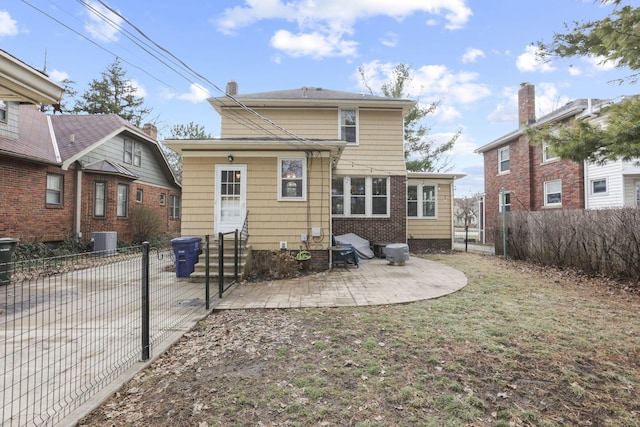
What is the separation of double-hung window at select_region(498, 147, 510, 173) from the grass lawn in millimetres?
14905

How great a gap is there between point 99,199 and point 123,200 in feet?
4.25

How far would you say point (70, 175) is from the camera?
12.7m

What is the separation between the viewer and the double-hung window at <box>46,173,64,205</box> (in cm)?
1188

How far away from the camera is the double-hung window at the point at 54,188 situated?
1188 centimetres

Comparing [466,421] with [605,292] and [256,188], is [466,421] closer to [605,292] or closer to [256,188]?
[605,292]

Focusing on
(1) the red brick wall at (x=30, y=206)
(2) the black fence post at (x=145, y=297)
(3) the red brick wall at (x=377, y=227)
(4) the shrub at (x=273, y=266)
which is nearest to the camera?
(2) the black fence post at (x=145, y=297)

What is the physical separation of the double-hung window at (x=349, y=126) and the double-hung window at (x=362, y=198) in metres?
1.70

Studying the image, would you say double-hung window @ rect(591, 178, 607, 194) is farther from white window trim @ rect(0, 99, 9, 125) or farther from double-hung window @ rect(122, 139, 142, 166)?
white window trim @ rect(0, 99, 9, 125)

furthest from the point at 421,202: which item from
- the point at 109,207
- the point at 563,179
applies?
the point at 109,207

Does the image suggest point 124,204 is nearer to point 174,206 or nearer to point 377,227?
point 174,206

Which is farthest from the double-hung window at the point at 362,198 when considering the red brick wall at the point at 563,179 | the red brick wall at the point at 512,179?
the red brick wall at the point at 563,179

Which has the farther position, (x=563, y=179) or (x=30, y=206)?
(x=563, y=179)

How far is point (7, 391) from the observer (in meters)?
2.92

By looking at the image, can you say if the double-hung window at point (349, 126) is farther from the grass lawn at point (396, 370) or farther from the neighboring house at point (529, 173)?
the grass lawn at point (396, 370)
